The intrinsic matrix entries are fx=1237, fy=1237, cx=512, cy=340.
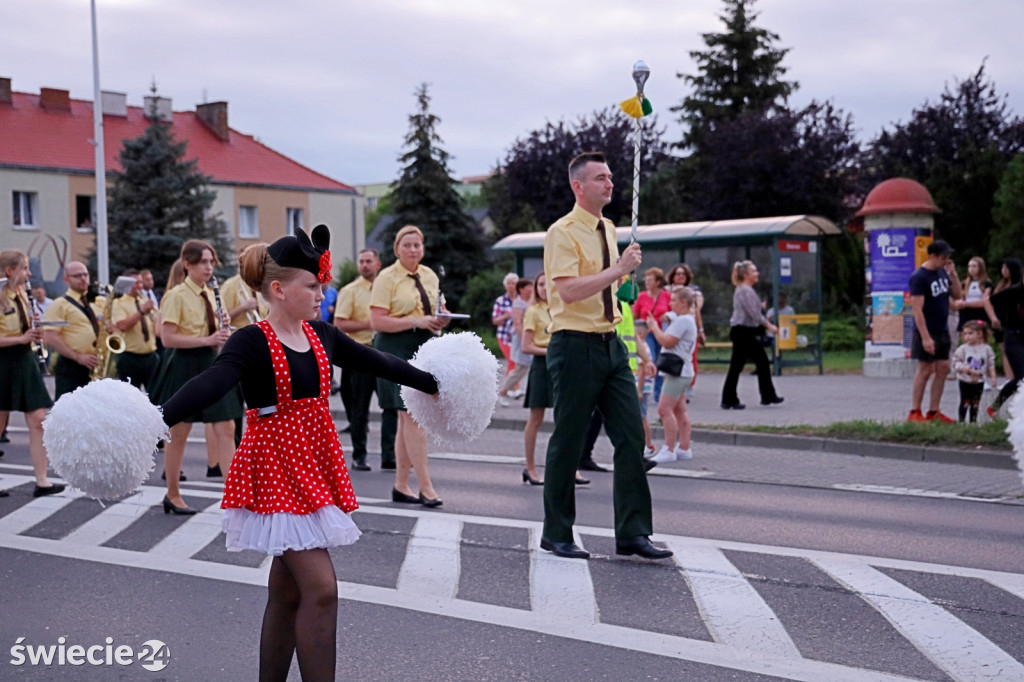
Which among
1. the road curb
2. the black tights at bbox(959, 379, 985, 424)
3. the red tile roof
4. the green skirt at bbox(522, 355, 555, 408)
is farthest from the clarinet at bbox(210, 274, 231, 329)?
the red tile roof

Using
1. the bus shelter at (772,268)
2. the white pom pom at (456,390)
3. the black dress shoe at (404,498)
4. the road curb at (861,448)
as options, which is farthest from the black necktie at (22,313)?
the bus shelter at (772,268)

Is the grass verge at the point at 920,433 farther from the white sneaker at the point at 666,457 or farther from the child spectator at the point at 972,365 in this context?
the white sneaker at the point at 666,457

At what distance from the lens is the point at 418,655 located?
4.93 metres

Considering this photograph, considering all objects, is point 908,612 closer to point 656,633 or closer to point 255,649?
point 656,633

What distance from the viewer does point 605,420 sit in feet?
21.6

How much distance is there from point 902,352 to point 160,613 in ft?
53.0

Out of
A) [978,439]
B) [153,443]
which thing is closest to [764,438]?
[978,439]

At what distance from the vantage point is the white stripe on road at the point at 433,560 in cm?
604

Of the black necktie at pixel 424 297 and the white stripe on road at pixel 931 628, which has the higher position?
the black necktie at pixel 424 297

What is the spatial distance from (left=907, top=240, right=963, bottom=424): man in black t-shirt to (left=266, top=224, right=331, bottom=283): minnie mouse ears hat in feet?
30.4

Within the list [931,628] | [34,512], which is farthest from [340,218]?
[931,628]

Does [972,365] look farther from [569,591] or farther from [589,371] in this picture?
[569,591]

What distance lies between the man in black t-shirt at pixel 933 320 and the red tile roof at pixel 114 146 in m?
38.2

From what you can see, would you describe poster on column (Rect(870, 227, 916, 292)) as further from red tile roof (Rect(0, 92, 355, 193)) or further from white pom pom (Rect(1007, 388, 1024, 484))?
red tile roof (Rect(0, 92, 355, 193))
